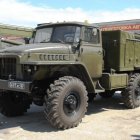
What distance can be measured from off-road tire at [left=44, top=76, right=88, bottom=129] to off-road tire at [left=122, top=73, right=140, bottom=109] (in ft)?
7.99

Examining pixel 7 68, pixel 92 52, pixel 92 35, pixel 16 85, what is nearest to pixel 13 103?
pixel 7 68

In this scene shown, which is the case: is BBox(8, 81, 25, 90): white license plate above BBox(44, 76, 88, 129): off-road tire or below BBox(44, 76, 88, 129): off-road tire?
above

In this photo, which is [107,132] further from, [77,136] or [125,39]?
[125,39]

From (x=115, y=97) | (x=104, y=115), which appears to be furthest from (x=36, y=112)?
(x=115, y=97)

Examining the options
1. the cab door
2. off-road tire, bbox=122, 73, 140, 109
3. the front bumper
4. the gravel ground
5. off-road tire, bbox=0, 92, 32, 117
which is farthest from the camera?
off-road tire, bbox=122, 73, 140, 109

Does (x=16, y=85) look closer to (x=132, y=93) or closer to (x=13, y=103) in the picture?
(x=13, y=103)

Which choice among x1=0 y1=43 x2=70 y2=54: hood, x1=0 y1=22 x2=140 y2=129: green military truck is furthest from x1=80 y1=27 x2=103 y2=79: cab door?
x1=0 y1=43 x2=70 y2=54: hood

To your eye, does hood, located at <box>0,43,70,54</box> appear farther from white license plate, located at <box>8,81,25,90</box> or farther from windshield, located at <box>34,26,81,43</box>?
white license plate, located at <box>8,81,25,90</box>

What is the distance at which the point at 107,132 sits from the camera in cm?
805

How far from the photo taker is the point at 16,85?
811cm

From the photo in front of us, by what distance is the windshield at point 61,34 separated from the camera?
30.1 feet

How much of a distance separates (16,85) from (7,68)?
72 cm

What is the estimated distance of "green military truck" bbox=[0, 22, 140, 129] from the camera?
8.12 metres

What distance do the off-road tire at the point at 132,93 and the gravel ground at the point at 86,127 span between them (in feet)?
0.71
